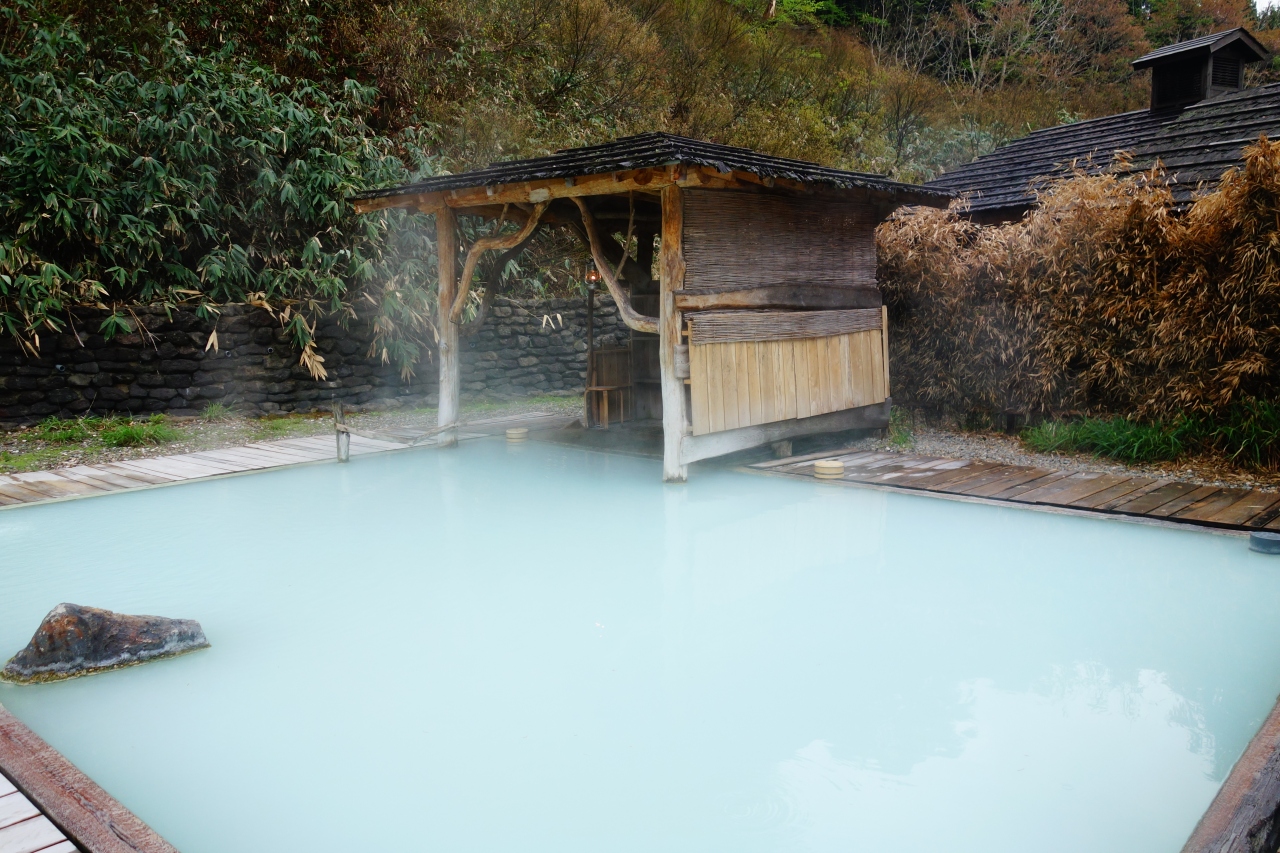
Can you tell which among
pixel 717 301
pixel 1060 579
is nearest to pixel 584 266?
pixel 717 301

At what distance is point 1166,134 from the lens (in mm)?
9516

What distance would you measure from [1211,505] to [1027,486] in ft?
3.52

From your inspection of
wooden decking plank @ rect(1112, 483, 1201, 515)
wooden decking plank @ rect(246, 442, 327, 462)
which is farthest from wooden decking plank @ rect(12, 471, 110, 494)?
wooden decking plank @ rect(1112, 483, 1201, 515)

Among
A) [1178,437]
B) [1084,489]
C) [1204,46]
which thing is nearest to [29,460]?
[1084,489]

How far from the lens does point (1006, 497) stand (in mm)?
5824

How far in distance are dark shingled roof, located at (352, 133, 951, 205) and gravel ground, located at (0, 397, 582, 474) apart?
102 inches

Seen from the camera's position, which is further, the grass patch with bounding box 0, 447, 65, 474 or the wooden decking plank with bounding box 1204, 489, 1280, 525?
the grass patch with bounding box 0, 447, 65, 474

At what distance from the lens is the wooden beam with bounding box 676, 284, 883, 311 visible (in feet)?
21.0

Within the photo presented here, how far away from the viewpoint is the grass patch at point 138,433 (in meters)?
7.75

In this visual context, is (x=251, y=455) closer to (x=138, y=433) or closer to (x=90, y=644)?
(x=138, y=433)

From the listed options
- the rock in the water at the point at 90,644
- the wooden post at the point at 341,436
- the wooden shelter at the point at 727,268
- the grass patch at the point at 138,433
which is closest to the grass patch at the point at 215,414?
the grass patch at the point at 138,433

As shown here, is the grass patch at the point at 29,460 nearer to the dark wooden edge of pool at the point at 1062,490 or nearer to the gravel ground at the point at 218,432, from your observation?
the gravel ground at the point at 218,432

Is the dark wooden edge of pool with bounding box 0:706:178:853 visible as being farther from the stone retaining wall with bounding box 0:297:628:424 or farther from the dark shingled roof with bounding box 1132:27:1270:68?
the dark shingled roof with bounding box 1132:27:1270:68

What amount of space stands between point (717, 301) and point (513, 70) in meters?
8.41
